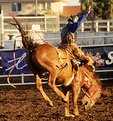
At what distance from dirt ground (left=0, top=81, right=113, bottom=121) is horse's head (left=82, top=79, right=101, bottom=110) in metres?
0.19

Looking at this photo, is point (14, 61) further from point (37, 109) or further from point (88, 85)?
point (88, 85)

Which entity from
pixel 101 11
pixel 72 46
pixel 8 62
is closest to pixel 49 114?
pixel 72 46

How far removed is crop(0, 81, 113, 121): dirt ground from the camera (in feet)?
31.4

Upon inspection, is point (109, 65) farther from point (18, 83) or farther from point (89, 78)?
point (89, 78)

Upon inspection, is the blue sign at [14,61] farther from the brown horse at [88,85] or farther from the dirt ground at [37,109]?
the brown horse at [88,85]

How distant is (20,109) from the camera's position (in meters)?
11.0

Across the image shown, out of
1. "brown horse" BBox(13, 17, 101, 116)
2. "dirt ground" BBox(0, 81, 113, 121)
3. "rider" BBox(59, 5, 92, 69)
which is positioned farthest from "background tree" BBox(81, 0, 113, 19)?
"brown horse" BBox(13, 17, 101, 116)

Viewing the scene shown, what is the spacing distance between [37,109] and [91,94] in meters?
1.36

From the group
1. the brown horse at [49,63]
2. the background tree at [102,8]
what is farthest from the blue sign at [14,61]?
the background tree at [102,8]

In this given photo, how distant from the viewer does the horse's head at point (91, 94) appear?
10.2m

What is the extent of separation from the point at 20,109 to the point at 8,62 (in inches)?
185

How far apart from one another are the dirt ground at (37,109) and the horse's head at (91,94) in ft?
0.61

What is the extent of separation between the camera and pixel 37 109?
10969 mm

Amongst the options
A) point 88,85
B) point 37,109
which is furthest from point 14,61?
point 88,85
